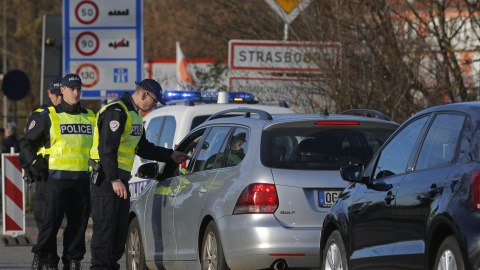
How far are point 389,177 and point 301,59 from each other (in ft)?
30.5

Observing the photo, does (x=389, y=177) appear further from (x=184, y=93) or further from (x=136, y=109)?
(x=184, y=93)

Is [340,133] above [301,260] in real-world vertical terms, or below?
above

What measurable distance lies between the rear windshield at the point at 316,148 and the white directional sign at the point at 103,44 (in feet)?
28.9

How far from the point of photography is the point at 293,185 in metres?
8.24

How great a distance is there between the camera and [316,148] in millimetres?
8578

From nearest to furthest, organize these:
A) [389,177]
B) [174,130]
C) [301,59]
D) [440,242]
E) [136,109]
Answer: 1. [440,242]
2. [389,177]
3. [136,109]
4. [174,130]
5. [301,59]

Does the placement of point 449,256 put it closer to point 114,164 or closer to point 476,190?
point 476,190

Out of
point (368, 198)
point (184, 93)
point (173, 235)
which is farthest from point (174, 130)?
point (368, 198)

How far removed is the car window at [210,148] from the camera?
9195 millimetres

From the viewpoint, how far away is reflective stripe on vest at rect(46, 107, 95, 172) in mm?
10134

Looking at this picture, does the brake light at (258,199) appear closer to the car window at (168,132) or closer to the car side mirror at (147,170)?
the car side mirror at (147,170)

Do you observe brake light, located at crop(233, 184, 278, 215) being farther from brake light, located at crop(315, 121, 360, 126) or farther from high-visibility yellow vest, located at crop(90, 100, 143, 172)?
high-visibility yellow vest, located at crop(90, 100, 143, 172)

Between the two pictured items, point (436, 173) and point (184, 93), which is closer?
point (436, 173)

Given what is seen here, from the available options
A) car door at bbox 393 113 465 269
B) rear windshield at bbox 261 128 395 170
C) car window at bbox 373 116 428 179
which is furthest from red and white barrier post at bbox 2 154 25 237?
car door at bbox 393 113 465 269
